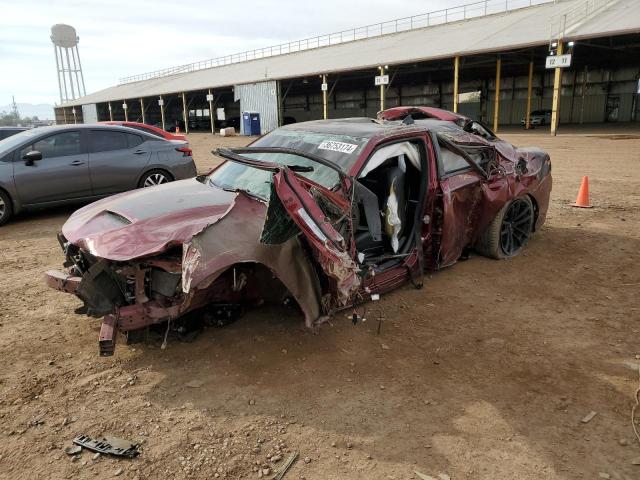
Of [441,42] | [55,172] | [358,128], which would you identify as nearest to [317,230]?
[358,128]

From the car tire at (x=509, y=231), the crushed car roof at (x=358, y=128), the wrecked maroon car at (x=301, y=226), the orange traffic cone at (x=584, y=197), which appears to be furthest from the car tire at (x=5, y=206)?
the orange traffic cone at (x=584, y=197)

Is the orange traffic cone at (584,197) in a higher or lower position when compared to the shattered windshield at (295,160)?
lower

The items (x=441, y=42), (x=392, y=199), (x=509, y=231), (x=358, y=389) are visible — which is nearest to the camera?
(x=358, y=389)

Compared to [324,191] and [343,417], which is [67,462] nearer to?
[343,417]

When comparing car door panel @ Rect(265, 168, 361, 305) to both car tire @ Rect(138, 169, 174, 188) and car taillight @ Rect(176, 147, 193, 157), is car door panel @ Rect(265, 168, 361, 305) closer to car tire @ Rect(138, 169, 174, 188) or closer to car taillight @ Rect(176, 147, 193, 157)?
car tire @ Rect(138, 169, 174, 188)

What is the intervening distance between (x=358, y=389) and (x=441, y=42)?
2867 centimetres

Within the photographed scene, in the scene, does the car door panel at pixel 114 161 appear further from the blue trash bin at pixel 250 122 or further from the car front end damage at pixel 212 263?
the blue trash bin at pixel 250 122

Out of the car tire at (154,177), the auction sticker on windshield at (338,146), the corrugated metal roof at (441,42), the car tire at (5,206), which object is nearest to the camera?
the auction sticker on windshield at (338,146)

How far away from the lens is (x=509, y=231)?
221 inches

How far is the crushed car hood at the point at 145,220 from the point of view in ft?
10.4

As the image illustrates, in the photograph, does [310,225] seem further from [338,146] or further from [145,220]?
[338,146]

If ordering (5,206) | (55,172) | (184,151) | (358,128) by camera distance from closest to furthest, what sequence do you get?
(358,128) → (5,206) → (55,172) → (184,151)

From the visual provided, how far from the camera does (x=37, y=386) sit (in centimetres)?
317

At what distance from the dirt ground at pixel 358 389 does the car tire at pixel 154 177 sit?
13.1 ft
